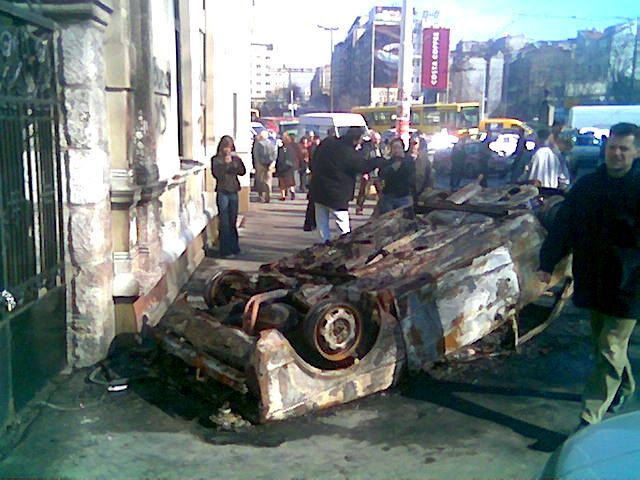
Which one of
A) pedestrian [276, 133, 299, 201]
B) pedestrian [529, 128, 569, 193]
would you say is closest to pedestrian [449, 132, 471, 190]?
pedestrian [276, 133, 299, 201]

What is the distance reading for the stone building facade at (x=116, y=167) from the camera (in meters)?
5.30

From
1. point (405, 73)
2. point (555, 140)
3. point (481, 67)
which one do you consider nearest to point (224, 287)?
point (555, 140)

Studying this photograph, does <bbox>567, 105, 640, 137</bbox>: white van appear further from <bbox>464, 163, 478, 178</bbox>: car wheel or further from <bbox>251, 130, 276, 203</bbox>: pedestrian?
<bbox>251, 130, 276, 203</bbox>: pedestrian

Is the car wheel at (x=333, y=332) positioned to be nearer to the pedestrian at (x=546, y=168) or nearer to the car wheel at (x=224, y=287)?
the car wheel at (x=224, y=287)

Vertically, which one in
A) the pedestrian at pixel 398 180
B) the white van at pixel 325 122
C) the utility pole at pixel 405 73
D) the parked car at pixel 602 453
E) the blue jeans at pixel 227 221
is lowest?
the blue jeans at pixel 227 221

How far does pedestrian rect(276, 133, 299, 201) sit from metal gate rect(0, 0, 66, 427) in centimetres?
1273

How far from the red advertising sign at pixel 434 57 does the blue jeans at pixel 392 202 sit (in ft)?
87.4

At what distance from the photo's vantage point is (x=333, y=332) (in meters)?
4.79

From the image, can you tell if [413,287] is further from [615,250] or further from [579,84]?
[579,84]

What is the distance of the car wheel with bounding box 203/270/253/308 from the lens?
602 centimetres

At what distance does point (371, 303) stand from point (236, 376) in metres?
1.08

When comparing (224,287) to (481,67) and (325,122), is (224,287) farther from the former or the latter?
(481,67)

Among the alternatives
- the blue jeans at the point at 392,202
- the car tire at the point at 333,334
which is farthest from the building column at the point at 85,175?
the blue jeans at the point at 392,202

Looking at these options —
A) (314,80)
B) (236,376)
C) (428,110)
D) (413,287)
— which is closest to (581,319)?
(413,287)
